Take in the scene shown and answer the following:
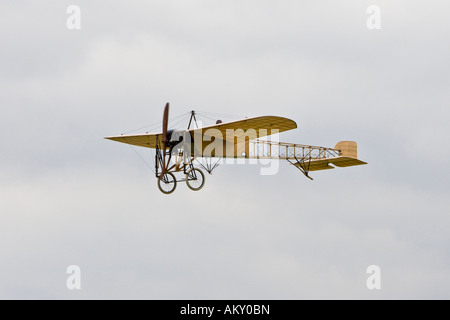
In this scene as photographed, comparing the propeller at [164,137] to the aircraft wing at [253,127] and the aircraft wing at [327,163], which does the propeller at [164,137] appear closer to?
the aircraft wing at [253,127]

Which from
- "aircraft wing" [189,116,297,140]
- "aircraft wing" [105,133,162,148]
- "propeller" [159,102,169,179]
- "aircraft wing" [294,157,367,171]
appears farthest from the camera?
"aircraft wing" [294,157,367,171]

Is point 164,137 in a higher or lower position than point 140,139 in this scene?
lower

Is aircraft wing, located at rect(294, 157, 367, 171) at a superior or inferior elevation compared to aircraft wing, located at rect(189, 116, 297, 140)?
inferior

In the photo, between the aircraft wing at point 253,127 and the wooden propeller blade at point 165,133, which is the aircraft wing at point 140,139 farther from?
the aircraft wing at point 253,127

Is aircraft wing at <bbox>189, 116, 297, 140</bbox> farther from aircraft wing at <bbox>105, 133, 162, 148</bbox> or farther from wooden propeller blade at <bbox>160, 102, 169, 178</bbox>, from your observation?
aircraft wing at <bbox>105, 133, 162, 148</bbox>

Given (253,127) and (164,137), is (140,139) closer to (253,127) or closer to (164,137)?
(164,137)

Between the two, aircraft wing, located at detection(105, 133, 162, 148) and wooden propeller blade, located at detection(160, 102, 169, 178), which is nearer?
wooden propeller blade, located at detection(160, 102, 169, 178)

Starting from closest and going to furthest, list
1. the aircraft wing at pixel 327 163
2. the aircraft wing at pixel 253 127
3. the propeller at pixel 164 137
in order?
the aircraft wing at pixel 253 127, the propeller at pixel 164 137, the aircraft wing at pixel 327 163

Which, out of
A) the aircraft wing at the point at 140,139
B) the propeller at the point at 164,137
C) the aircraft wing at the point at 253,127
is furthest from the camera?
the aircraft wing at the point at 140,139

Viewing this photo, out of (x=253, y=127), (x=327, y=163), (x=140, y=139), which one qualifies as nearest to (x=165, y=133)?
(x=253, y=127)

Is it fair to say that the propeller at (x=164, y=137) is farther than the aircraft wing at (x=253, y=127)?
Yes

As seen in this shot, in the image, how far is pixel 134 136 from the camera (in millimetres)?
43094

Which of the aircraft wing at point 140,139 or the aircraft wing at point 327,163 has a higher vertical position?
the aircraft wing at point 140,139
